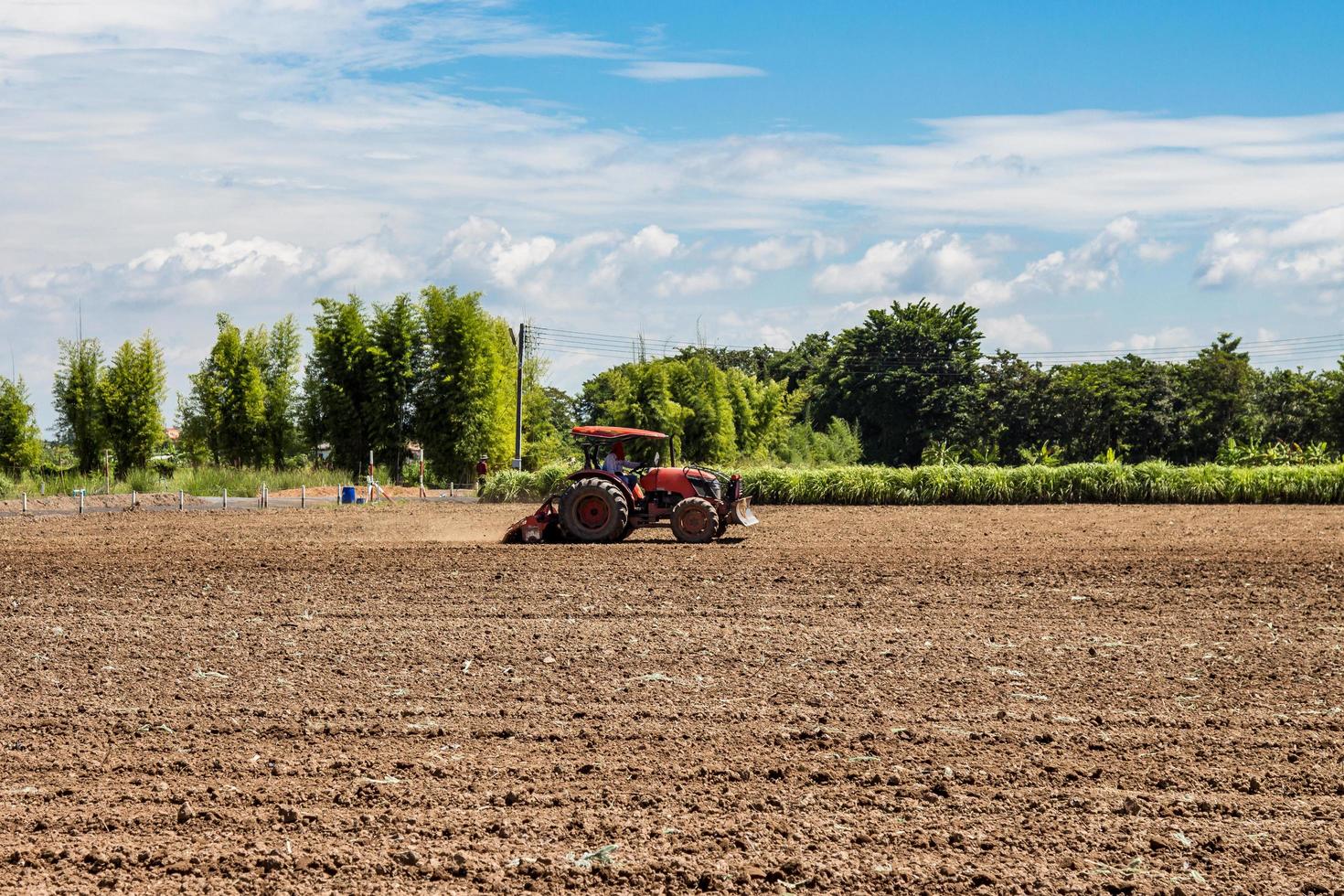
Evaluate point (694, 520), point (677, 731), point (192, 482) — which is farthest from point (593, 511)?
point (192, 482)

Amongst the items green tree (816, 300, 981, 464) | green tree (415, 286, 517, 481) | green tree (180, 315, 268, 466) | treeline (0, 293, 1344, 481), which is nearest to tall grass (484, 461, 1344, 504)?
treeline (0, 293, 1344, 481)

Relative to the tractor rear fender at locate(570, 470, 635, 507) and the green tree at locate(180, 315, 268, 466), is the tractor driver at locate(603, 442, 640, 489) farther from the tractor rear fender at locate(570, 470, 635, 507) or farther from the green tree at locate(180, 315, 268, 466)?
the green tree at locate(180, 315, 268, 466)

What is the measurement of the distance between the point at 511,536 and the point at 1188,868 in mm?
14021

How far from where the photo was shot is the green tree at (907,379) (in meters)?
63.0

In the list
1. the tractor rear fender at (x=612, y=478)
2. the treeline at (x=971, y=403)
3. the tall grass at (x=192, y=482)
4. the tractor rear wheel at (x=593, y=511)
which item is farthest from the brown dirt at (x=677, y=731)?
the treeline at (x=971, y=403)

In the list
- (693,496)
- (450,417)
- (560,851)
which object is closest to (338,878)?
(560,851)

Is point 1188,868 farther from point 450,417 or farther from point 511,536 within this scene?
point 450,417

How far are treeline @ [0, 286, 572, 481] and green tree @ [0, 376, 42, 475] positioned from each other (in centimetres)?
37

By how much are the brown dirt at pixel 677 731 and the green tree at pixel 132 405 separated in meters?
29.1

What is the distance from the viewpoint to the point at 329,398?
4231 cm

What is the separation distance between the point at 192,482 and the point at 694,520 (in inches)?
929

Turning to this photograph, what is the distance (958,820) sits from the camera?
6.01m

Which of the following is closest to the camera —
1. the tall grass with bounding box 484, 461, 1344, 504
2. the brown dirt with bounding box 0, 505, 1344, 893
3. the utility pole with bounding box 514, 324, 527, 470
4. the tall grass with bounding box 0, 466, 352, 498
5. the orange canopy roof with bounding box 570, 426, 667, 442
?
the brown dirt with bounding box 0, 505, 1344, 893

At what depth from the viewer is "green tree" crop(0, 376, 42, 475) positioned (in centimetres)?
4412
